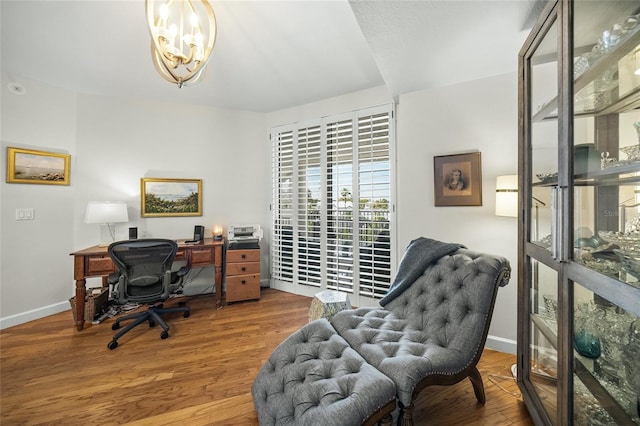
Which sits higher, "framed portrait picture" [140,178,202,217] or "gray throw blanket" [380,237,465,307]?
"framed portrait picture" [140,178,202,217]

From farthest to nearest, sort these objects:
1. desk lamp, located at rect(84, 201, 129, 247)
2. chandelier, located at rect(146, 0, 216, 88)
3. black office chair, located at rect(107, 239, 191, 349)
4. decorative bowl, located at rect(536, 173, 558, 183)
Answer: desk lamp, located at rect(84, 201, 129, 247)
black office chair, located at rect(107, 239, 191, 349)
chandelier, located at rect(146, 0, 216, 88)
decorative bowl, located at rect(536, 173, 558, 183)

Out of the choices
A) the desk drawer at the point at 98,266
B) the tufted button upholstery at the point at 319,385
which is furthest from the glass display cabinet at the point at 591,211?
the desk drawer at the point at 98,266

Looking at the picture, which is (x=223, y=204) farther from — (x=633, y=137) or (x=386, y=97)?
(x=633, y=137)


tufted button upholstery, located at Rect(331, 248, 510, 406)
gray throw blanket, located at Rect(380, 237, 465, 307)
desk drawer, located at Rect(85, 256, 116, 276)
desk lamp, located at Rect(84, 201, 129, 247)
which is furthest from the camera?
desk lamp, located at Rect(84, 201, 129, 247)

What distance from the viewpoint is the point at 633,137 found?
2.84 ft

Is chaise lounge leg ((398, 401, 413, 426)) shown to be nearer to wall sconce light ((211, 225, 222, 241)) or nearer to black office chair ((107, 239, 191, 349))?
black office chair ((107, 239, 191, 349))

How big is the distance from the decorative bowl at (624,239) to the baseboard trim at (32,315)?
462 cm

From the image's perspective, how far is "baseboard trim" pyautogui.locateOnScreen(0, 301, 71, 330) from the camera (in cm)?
260

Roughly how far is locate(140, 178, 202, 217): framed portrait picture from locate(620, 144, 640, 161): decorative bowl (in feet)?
12.6

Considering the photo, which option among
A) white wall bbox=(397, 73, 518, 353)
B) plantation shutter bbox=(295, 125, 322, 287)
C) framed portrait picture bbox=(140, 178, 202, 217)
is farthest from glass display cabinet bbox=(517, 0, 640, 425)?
framed portrait picture bbox=(140, 178, 202, 217)

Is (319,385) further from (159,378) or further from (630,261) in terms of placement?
(159,378)

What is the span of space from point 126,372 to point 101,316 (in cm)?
130

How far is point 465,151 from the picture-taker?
2.26 metres

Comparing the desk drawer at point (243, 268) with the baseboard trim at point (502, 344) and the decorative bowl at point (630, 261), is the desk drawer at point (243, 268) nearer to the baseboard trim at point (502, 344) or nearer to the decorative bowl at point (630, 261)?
the baseboard trim at point (502, 344)
